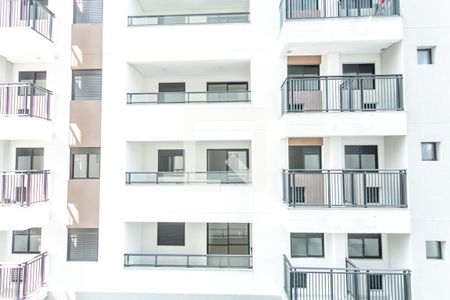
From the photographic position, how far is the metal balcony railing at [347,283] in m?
7.80

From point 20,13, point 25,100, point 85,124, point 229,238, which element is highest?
→ point 20,13

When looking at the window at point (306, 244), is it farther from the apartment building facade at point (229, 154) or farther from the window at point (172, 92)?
the window at point (172, 92)

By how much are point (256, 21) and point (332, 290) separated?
8.14m

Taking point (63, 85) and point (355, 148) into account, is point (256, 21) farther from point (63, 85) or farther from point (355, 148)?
point (63, 85)

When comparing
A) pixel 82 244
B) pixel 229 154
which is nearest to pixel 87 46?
pixel 229 154

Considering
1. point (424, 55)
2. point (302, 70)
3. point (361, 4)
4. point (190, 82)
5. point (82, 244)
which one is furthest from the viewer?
point (190, 82)

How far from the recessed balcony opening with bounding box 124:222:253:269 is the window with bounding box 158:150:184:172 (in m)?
1.84

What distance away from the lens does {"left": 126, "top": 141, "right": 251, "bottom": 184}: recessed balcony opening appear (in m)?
9.60

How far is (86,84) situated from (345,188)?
8.68 m

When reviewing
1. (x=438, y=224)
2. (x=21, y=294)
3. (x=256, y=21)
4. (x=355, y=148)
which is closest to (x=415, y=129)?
(x=355, y=148)

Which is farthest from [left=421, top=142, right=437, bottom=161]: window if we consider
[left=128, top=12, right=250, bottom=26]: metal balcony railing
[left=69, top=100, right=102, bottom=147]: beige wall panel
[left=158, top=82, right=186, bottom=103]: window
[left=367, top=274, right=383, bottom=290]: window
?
[left=69, top=100, right=102, bottom=147]: beige wall panel

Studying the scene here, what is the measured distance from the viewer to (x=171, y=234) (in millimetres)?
10141

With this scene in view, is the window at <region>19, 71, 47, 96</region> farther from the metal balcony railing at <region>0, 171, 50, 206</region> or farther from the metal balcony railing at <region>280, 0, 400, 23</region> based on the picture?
the metal balcony railing at <region>280, 0, 400, 23</region>

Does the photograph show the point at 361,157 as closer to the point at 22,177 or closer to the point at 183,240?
the point at 183,240
